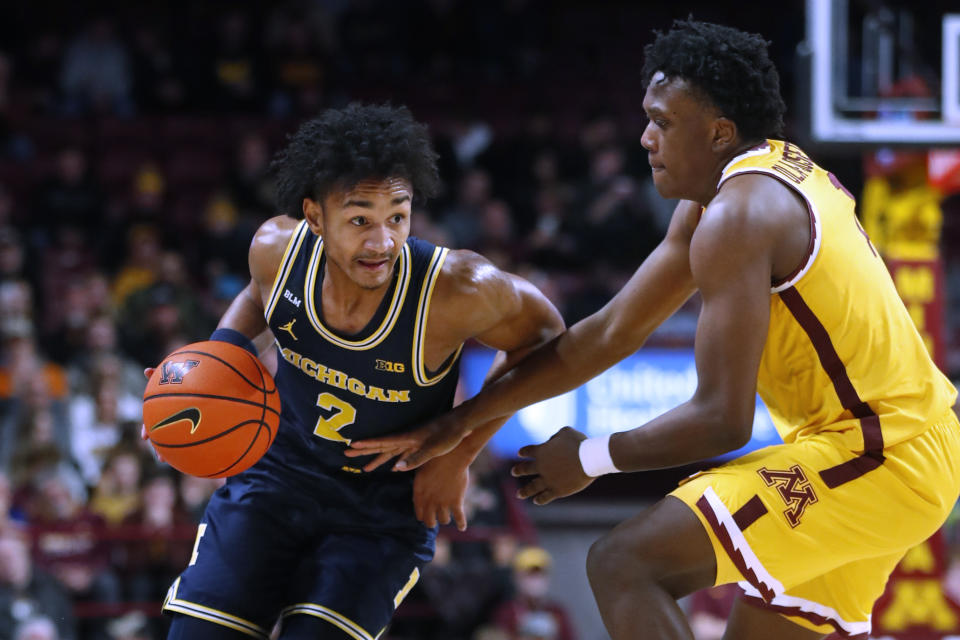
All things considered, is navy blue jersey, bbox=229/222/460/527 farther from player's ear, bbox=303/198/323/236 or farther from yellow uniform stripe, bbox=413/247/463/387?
player's ear, bbox=303/198/323/236

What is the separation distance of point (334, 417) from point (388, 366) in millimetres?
255

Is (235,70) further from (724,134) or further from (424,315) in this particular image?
(724,134)

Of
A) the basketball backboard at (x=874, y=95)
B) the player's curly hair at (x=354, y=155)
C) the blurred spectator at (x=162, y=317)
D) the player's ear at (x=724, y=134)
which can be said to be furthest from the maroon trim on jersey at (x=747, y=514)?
the blurred spectator at (x=162, y=317)

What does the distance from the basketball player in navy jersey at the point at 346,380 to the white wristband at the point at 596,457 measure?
1.87 feet

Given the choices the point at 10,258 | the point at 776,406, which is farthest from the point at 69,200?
the point at 776,406

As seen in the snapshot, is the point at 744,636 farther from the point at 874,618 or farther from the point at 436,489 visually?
the point at 874,618

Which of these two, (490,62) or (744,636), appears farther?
(490,62)

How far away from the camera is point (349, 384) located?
3707mm

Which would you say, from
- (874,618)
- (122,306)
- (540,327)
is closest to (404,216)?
(540,327)

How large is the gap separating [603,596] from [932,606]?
4.53m

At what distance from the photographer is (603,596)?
10.2ft

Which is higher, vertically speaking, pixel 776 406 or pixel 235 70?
pixel 235 70

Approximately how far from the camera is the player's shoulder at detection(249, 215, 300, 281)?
3818 mm

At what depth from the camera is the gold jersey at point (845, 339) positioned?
312cm
